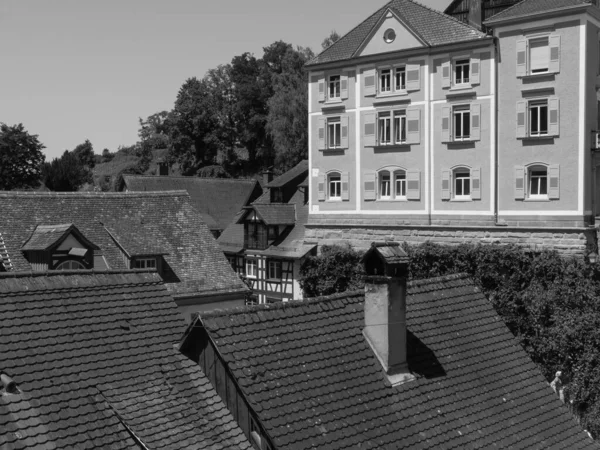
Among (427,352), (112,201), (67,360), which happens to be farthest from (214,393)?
(112,201)

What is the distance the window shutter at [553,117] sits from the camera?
28422 mm

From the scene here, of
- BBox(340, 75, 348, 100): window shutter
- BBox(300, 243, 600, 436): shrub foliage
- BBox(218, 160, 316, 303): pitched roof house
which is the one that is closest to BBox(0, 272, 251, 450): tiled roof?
BBox(300, 243, 600, 436): shrub foliage

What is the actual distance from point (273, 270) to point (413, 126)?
39.1 ft

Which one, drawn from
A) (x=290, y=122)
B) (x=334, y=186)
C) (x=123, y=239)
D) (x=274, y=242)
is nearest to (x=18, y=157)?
(x=290, y=122)

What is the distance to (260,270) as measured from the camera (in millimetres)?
40906

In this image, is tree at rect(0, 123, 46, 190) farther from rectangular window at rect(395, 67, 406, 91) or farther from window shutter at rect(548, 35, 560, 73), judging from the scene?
window shutter at rect(548, 35, 560, 73)

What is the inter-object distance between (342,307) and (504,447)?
10.4ft

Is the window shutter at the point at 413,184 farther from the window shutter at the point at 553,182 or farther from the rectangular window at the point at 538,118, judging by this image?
the window shutter at the point at 553,182

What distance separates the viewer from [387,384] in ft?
36.7

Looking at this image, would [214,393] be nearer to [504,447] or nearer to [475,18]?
[504,447]

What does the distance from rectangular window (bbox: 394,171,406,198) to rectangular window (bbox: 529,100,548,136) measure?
19.4 feet

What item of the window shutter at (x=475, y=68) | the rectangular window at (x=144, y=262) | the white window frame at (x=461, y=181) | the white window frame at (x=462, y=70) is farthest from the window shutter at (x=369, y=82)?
the rectangular window at (x=144, y=262)

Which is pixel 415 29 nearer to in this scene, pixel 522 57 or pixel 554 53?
pixel 522 57

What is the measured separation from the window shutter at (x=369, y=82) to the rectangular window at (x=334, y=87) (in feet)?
4.93
